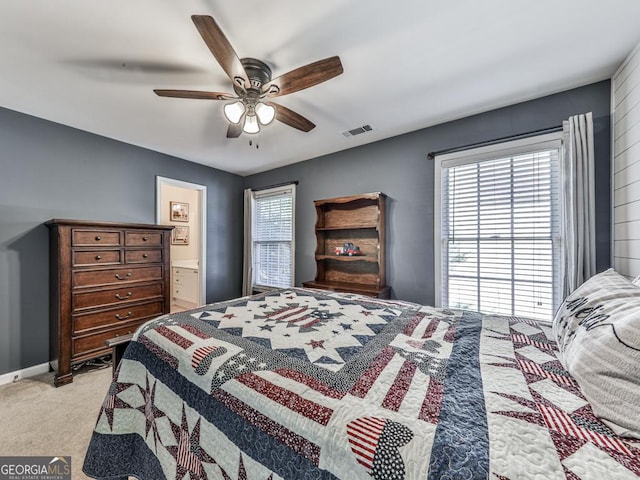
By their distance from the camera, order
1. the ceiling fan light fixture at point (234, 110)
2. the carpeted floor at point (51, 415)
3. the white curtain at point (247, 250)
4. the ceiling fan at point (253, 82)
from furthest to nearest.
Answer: the white curtain at point (247, 250)
the ceiling fan light fixture at point (234, 110)
the carpeted floor at point (51, 415)
the ceiling fan at point (253, 82)

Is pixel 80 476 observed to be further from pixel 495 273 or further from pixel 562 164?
pixel 562 164

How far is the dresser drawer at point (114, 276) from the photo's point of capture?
8.31 feet

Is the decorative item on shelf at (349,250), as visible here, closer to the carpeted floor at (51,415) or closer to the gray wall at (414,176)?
the gray wall at (414,176)

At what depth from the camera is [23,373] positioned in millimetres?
2529

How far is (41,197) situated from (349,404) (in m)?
3.59

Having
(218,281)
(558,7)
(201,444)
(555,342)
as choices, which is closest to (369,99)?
(558,7)

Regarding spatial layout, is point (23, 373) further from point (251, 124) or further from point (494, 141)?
point (494, 141)

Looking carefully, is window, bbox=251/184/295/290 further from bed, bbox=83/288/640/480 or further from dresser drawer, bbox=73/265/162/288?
→ bed, bbox=83/288/640/480

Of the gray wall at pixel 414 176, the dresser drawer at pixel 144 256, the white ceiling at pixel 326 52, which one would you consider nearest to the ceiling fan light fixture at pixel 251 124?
the white ceiling at pixel 326 52

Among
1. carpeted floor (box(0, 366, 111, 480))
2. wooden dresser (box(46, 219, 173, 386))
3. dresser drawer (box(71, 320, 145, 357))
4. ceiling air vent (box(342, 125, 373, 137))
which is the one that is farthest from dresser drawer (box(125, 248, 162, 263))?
ceiling air vent (box(342, 125, 373, 137))

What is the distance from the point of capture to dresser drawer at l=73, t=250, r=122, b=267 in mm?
2506

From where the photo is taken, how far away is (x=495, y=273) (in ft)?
8.23

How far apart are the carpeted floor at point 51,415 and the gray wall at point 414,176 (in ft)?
8.23

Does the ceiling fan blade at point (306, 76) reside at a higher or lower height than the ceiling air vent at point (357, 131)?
lower
